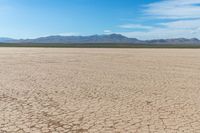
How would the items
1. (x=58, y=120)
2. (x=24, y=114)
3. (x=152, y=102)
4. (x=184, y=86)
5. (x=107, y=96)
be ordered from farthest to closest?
(x=184, y=86) < (x=107, y=96) < (x=152, y=102) < (x=24, y=114) < (x=58, y=120)

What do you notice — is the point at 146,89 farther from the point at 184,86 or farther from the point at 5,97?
the point at 5,97

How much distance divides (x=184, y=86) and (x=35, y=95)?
5.58 m

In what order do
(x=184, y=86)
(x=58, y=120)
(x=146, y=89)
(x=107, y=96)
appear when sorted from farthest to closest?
(x=184, y=86), (x=146, y=89), (x=107, y=96), (x=58, y=120)

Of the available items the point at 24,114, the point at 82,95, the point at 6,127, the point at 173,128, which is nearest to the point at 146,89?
the point at 82,95

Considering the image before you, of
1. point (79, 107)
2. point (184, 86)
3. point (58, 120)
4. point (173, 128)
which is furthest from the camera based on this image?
point (184, 86)

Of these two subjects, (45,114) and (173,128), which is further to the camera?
(45,114)

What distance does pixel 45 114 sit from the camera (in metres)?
6.11

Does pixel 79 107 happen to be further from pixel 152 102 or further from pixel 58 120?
pixel 152 102

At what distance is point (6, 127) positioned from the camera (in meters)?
5.21

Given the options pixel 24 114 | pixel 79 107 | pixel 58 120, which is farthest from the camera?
pixel 79 107

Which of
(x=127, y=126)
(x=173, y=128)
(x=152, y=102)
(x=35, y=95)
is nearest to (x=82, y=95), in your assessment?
(x=35, y=95)

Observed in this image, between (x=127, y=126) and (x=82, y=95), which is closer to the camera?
(x=127, y=126)

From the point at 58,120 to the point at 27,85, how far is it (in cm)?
462

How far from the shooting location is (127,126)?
5.30 m
